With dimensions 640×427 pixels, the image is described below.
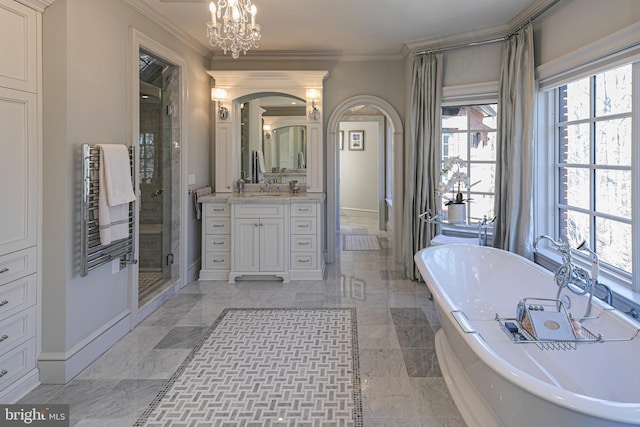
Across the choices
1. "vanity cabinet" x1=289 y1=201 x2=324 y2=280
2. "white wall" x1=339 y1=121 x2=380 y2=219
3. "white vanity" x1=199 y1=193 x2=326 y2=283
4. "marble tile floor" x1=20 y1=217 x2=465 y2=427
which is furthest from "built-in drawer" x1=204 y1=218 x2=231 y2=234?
"white wall" x1=339 y1=121 x2=380 y2=219

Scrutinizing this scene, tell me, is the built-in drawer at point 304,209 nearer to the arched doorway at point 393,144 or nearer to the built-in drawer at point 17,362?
the arched doorway at point 393,144

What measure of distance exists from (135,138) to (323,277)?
2.63 meters

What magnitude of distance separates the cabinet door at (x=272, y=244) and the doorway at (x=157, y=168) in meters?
0.96

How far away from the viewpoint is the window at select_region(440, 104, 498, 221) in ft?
14.0

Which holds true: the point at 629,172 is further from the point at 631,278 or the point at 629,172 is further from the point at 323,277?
the point at 323,277

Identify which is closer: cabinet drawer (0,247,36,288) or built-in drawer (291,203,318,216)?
cabinet drawer (0,247,36,288)

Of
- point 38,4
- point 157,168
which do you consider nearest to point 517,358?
point 38,4

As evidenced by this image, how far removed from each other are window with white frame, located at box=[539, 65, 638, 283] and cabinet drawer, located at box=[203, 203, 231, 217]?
133 inches

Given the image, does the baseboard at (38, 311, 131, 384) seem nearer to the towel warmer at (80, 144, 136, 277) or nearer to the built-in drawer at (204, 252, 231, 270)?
the towel warmer at (80, 144, 136, 277)

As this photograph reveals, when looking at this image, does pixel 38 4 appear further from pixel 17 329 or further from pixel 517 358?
pixel 517 358

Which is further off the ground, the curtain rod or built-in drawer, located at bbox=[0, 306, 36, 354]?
the curtain rod

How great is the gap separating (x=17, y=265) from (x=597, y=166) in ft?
12.9

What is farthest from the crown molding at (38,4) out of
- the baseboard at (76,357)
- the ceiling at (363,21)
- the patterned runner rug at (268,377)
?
the patterned runner rug at (268,377)

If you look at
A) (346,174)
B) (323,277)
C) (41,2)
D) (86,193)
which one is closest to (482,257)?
(323,277)
